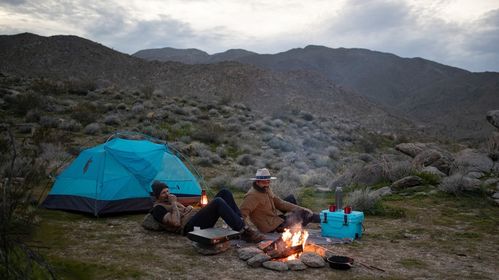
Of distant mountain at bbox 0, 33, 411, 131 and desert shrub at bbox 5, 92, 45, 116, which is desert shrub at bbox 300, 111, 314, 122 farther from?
desert shrub at bbox 5, 92, 45, 116

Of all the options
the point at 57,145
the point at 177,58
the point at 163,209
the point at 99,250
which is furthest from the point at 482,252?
the point at 177,58

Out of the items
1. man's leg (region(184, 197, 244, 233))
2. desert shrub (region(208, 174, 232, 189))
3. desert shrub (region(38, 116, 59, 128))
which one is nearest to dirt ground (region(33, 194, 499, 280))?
man's leg (region(184, 197, 244, 233))

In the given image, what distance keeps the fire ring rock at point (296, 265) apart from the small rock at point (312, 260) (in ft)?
0.30

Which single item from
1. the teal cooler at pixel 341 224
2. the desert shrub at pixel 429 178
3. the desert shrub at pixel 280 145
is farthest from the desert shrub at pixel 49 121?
the teal cooler at pixel 341 224

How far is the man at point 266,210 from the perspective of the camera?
7500 mm

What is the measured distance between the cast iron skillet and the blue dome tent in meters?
4.61

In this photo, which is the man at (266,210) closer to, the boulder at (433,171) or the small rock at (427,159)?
the boulder at (433,171)

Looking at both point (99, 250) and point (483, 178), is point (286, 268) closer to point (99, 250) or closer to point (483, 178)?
point (99, 250)

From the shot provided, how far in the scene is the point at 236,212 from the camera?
300 inches

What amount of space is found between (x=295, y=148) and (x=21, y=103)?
14.0m

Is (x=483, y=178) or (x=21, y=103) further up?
(x=21, y=103)

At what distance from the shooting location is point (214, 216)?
729 centimetres

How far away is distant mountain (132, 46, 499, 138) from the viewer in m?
62.5

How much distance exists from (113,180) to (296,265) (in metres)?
4.64
